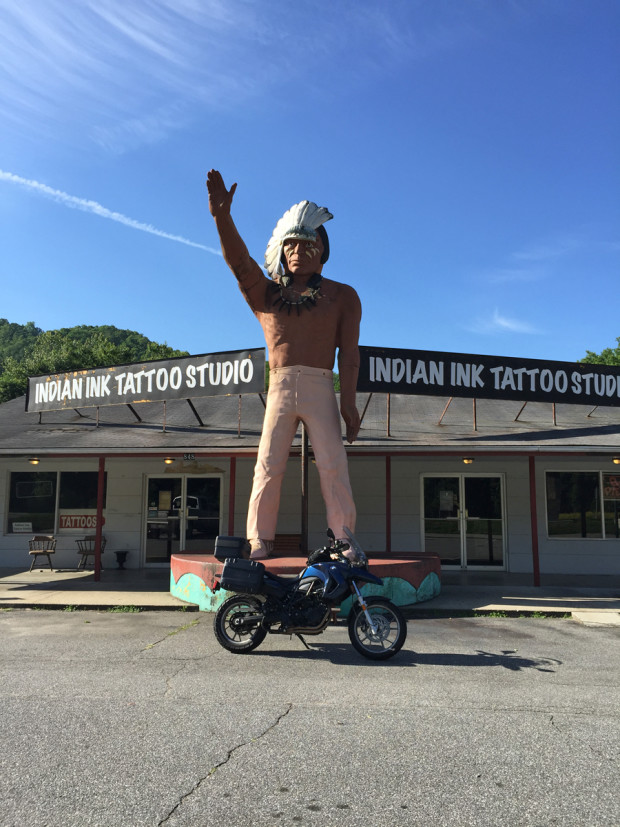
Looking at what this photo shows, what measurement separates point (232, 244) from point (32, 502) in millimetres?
9229

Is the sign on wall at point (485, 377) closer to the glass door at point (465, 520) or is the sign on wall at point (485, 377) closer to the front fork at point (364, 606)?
the glass door at point (465, 520)

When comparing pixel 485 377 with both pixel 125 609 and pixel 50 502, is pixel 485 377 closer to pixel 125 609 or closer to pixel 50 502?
pixel 125 609

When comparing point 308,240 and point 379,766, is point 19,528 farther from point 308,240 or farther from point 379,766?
point 379,766

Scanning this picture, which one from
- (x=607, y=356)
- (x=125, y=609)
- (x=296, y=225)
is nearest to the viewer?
(x=296, y=225)

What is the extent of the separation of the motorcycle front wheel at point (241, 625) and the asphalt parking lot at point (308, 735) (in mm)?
173

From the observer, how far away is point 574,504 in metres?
14.2

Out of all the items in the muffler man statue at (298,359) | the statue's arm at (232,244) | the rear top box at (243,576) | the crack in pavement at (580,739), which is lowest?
the crack in pavement at (580,739)

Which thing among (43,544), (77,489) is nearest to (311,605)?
(77,489)

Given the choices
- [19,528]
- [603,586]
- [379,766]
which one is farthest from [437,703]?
[19,528]

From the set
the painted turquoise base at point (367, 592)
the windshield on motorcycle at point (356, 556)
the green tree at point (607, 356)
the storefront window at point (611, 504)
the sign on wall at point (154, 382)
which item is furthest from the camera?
the green tree at point (607, 356)

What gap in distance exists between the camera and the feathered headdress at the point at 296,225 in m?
9.59

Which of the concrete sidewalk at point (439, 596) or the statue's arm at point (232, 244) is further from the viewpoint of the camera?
the concrete sidewalk at point (439, 596)

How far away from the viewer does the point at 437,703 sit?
499cm

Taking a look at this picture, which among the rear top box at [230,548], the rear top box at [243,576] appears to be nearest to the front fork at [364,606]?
the rear top box at [243,576]
